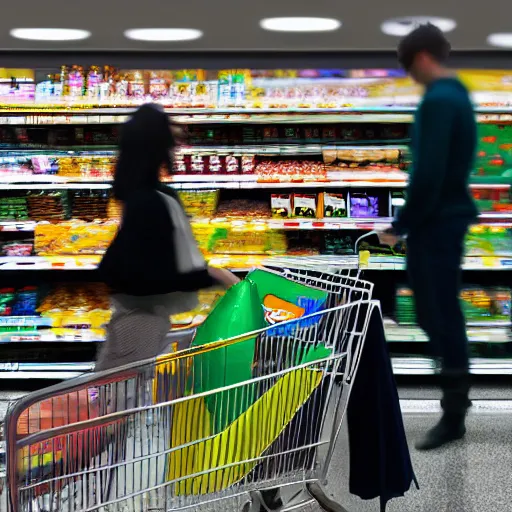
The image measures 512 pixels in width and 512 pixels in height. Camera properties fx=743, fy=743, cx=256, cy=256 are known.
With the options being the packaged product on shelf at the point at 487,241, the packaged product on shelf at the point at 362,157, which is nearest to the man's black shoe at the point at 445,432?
the packaged product on shelf at the point at 487,241

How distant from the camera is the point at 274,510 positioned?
7.39 feet

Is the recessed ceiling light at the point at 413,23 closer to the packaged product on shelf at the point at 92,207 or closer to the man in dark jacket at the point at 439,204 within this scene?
the man in dark jacket at the point at 439,204

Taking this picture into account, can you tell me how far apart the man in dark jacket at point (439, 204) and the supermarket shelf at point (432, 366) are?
2.24 feet

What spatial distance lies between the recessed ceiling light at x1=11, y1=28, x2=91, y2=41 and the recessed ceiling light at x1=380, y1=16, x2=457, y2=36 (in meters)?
1.43

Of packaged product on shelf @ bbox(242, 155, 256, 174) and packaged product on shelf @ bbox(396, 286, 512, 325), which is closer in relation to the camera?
packaged product on shelf @ bbox(242, 155, 256, 174)

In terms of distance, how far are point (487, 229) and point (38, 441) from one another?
3060 millimetres

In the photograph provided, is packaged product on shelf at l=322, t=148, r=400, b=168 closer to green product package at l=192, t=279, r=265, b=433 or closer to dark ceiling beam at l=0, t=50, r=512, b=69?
dark ceiling beam at l=0, t=50, r=512, b=69

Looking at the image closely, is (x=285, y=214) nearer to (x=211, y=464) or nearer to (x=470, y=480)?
(x=470, y=480)

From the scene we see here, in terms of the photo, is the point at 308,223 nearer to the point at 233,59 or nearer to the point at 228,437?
the point at 233,59

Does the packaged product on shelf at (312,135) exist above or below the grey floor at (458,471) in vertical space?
above

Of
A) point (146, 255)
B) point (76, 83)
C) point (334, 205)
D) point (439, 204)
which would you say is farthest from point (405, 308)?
point (76, 83)

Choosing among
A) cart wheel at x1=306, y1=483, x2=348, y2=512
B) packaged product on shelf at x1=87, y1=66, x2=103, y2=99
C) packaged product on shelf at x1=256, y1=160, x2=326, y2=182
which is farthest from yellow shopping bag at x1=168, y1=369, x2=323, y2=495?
packaged product on shelf at x1=87, y1=66, x2=103, y2=99

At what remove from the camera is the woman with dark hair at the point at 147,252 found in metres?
2.49

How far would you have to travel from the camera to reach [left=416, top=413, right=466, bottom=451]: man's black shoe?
127 inches
